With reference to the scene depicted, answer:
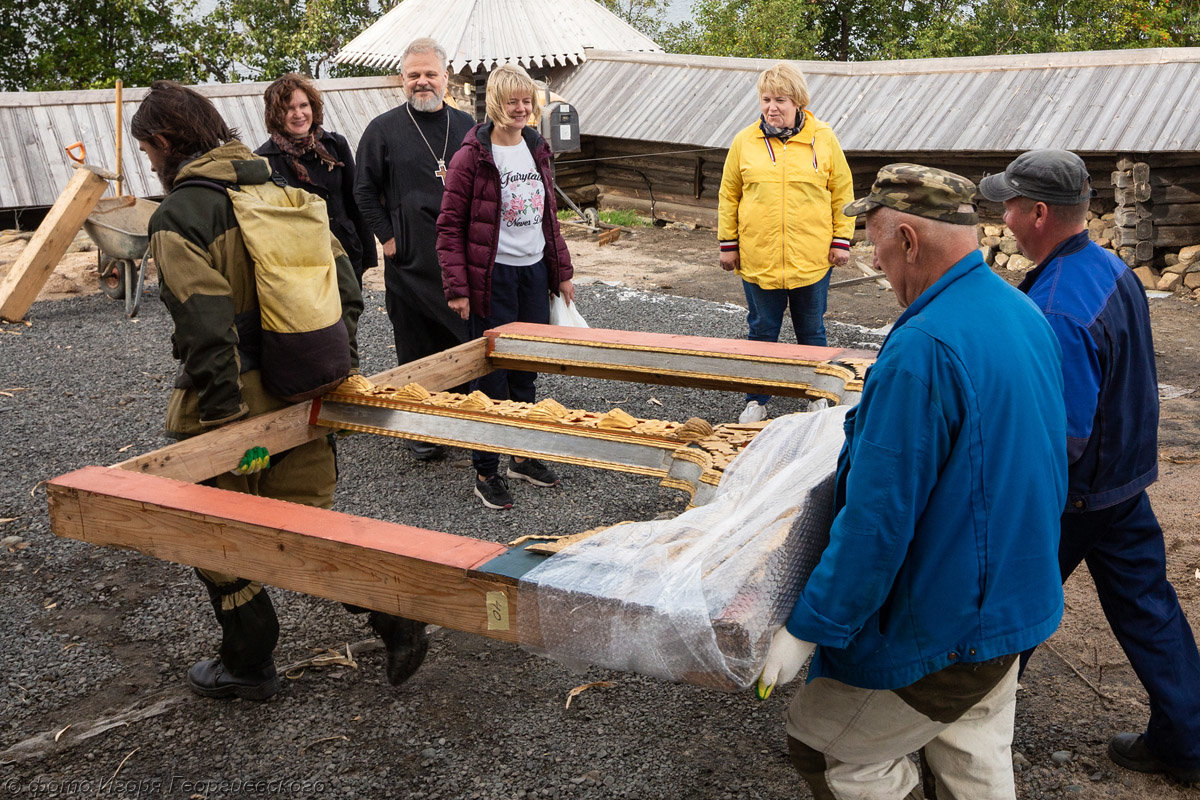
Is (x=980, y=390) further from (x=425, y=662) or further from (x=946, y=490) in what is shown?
(x=425, y=662)

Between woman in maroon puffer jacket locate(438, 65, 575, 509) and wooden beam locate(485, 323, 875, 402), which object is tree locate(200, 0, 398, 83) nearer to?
woman in maroon puffer jacket locate(438, 65, 575, 509)

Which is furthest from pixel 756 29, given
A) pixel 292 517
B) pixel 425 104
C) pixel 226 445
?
pixel 292 517

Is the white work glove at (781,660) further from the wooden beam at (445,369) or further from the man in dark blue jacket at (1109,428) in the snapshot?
the wooden beam at (445,369)

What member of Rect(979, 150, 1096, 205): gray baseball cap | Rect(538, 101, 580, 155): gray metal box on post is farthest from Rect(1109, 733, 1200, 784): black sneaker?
Rect(538, 101, 580, 155): gray metal box on post

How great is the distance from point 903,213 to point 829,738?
1.08m

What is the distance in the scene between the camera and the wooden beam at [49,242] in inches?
338

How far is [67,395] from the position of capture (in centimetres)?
687

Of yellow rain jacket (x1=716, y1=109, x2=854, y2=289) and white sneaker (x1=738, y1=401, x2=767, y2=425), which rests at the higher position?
yellow rain jacket (x1=716, y1=109, x2=854, y2=289)

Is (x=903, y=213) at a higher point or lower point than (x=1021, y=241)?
higher

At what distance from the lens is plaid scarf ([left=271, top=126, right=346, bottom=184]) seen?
5.10 meters

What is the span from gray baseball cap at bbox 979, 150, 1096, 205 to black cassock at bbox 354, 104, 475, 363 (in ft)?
9.75

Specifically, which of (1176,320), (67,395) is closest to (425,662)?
(67,395)

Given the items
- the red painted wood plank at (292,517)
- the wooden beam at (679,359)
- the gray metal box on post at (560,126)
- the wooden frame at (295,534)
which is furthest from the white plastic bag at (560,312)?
the gray metal box on post at (560,126)

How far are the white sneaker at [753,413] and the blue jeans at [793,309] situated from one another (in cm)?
8
